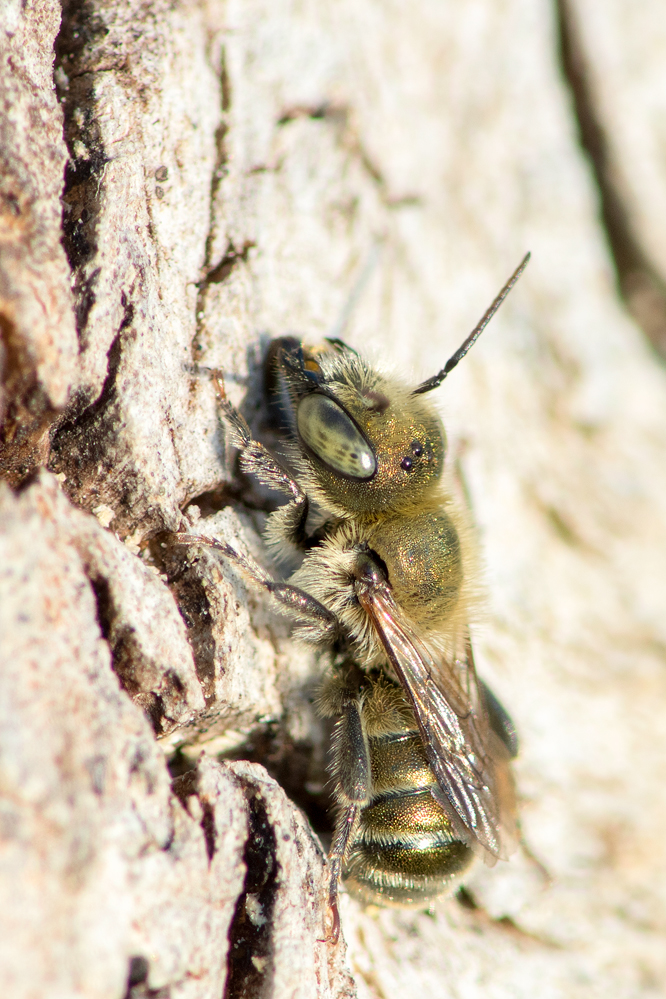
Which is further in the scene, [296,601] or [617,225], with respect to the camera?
[617,225]

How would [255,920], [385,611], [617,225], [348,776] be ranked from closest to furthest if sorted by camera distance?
1. [255,920]
2. [348,776]
3. [385,611]
4. [617,225]

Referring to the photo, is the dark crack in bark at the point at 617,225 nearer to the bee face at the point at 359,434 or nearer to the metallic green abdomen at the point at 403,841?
the bee face at the point at 359,434

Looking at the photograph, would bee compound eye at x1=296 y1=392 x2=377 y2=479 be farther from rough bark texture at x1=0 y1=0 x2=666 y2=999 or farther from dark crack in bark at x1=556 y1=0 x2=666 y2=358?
dark crack in bark at x1=556 y1=0 x2=666 y2=358

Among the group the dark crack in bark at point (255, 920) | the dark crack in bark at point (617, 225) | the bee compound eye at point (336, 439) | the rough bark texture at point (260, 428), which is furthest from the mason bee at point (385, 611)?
the dark crack in bark at point (617, 225)

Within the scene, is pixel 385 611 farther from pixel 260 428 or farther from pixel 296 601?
pixel 260 428

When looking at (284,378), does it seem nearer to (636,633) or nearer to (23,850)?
(23,850)

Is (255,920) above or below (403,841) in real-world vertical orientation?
above

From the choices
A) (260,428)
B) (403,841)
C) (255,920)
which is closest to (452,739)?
(403,841)
